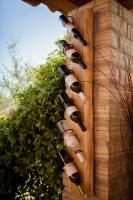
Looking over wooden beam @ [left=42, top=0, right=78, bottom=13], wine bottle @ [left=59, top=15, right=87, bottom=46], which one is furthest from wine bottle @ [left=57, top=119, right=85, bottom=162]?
wooden beam @ [left=42, top=0, right=78, bottom=13]

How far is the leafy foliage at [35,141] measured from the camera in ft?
8.10

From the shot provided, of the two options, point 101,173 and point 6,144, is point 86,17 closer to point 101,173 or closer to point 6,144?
point 101,173

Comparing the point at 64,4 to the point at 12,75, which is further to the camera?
the point at 12,75

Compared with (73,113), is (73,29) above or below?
above

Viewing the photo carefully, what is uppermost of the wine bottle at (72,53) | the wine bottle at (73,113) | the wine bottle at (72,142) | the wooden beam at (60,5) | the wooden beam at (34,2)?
the wooden beam at (60,5)

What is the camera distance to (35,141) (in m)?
2.59

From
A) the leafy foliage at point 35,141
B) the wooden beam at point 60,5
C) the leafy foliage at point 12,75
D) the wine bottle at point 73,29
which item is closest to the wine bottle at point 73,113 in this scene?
the leafy foliage at point 35,141

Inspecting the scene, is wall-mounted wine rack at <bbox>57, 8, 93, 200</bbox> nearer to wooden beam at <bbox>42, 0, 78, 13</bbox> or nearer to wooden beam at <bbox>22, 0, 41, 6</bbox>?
wooden beam at <bbox>42, 0, 78, 13</bbox>

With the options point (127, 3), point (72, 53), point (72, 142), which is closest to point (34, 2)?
point (72, 53)

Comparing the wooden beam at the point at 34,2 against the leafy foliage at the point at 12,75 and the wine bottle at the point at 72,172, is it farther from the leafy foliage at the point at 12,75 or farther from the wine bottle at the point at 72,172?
the leafy foliage at the point at 12,75

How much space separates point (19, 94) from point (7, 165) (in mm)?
848

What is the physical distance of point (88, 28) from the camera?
2.06 meters

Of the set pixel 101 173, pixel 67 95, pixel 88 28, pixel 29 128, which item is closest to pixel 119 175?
pixel 101 173

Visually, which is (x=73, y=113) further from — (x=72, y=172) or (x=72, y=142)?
(x=72, y=172)
